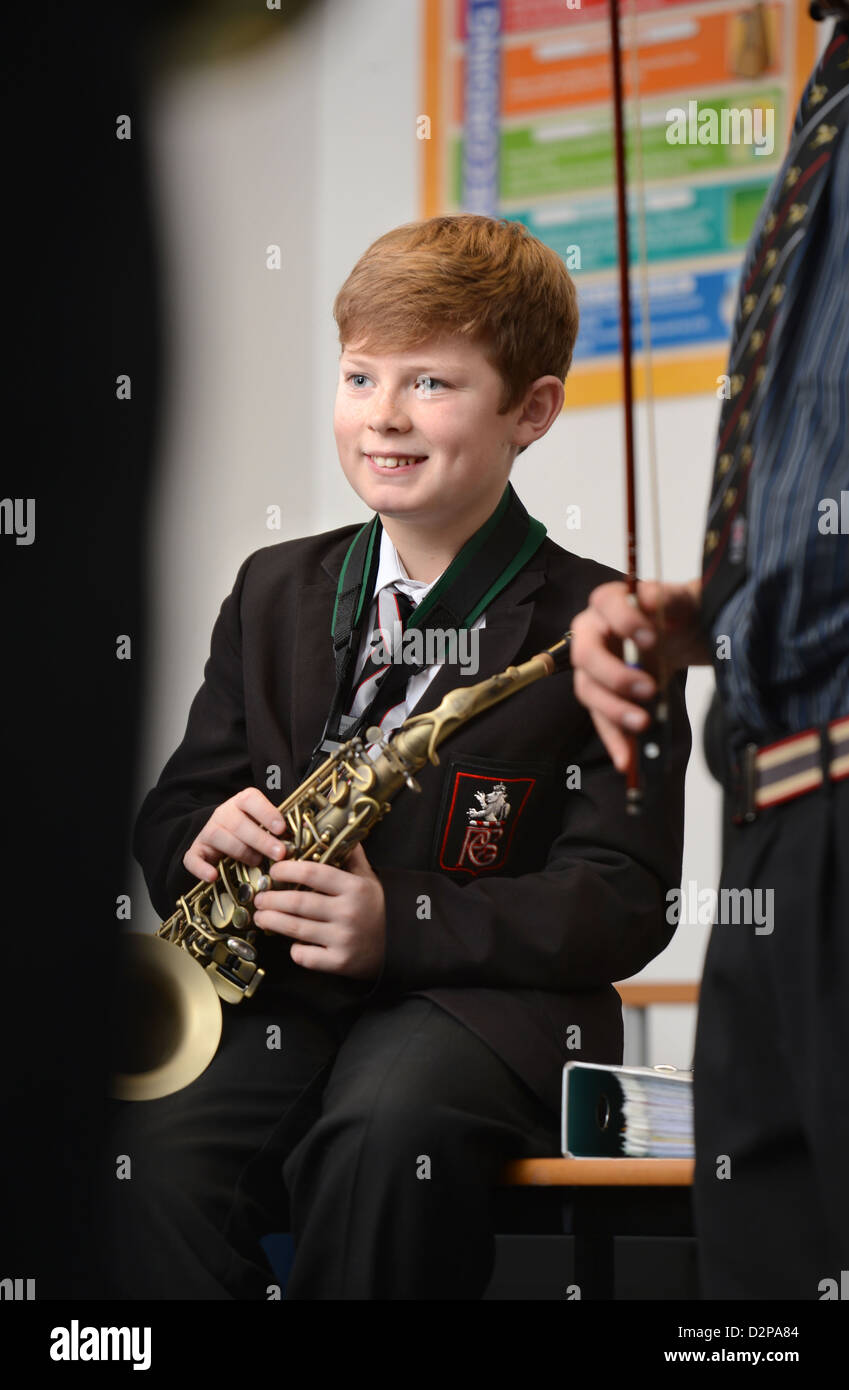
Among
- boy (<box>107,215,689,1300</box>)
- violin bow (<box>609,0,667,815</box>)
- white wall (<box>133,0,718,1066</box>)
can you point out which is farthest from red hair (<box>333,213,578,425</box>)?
white wall (<box>133,0,718,1066</box>)

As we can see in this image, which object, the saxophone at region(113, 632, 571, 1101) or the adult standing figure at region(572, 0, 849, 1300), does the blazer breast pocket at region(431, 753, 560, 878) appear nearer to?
the saxophone at region(113, 632, 571, 1101)

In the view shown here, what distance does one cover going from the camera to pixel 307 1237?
154 cm

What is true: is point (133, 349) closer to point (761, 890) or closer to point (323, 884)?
point (761, 890)

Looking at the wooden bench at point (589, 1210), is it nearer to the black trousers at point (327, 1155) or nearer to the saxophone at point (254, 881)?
the black trousers at point (327, 1155)

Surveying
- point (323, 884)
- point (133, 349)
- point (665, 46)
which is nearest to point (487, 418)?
point (323, 884)

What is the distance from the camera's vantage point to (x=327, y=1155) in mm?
1574

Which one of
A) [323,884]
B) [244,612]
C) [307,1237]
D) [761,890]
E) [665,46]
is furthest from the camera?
[665,46]

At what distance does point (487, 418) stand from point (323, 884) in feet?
1.93

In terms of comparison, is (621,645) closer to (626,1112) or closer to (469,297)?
(626,1112)

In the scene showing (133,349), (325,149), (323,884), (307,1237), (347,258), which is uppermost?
(325,149)

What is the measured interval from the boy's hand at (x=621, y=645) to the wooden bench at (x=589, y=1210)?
524 millimetres

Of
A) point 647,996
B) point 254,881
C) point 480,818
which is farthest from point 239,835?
point 647,996

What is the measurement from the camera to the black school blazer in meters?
1.69

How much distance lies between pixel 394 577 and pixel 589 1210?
2.57 feet
